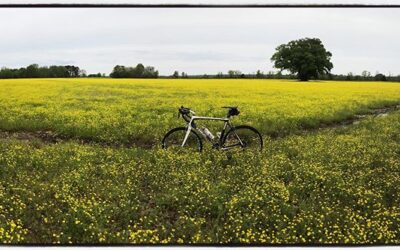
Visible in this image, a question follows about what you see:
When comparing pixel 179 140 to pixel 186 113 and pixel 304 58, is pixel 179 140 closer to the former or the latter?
pixel 186 113

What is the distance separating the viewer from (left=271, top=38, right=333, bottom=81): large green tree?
543cm

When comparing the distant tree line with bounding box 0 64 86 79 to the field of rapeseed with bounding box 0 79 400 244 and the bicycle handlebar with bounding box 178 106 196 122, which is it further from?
the bicycle handlebar with bounding box 178 106 196 122

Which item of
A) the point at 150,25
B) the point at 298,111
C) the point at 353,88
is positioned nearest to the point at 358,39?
the point at 353,88

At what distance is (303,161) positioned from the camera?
5.59 metres

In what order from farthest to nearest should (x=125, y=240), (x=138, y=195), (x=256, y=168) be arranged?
1. (x=256, y=168)
2. (x=138, y=195)
3. (x=125, y=240)

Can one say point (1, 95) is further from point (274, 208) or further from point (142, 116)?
point (274, 208)

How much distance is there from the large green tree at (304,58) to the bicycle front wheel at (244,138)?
0.88 meters

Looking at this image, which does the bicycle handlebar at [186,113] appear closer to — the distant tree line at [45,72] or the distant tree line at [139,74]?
the distant tree line at [139,74]

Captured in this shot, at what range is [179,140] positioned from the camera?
552 cm

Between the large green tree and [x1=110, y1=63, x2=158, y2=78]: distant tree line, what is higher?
the large green tree

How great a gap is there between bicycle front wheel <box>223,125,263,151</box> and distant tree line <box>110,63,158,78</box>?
119cm

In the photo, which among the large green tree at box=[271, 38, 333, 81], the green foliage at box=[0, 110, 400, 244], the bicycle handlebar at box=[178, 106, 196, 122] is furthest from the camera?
the bicycle handlebar at box=[178, 106, 196, 122]

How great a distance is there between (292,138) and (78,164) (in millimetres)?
2670

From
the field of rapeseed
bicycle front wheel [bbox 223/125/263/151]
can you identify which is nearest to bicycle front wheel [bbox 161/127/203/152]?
the field of rapeseed
